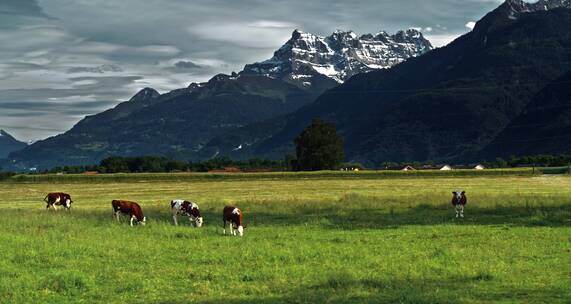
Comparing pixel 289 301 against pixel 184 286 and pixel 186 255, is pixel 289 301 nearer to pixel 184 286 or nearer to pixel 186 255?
pixel 184 286

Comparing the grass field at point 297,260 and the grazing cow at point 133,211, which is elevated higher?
the grazing cow at point 133,211

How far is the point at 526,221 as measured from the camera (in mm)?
35969

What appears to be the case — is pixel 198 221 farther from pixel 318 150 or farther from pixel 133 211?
pixel 318 150

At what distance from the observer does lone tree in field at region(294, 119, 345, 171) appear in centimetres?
15625

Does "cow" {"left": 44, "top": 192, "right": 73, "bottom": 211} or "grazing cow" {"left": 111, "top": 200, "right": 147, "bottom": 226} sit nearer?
"grazing cow" {"left": 111, "top": 200, "right": 147, "bottom": 226}

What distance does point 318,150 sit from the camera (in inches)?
6147

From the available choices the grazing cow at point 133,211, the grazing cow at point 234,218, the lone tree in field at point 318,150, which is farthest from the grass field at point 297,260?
the lone tree in field at point 318,150

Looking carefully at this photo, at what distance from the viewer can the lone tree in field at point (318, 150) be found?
6152 inches

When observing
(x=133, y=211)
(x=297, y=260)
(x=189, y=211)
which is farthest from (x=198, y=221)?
(x=297, y=260)

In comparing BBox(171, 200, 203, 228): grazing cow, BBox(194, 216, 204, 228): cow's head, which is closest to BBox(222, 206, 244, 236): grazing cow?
BBox(194, 216, 204, 228): cow's head

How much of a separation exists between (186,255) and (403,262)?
867cm

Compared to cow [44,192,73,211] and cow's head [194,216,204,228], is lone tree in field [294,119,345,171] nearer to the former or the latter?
cow [44,192,73,211]

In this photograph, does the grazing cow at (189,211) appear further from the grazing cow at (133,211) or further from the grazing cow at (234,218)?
the grazing cow at (234,218)

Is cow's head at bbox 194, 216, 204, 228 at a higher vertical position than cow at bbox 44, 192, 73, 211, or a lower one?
lower
